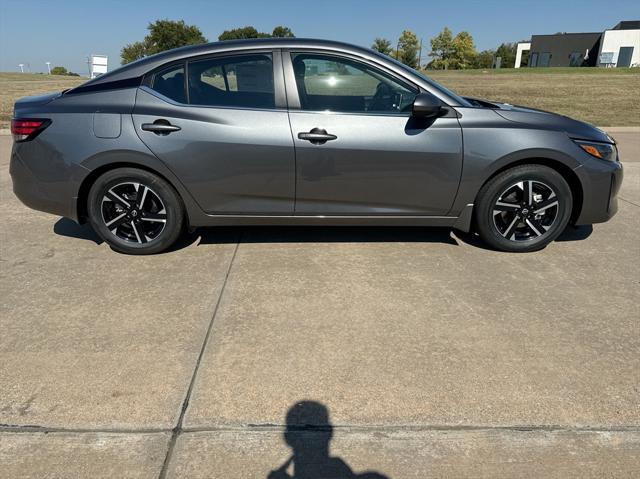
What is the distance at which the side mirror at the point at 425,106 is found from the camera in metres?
3.40

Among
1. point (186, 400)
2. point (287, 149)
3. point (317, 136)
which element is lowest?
point (186, 400)

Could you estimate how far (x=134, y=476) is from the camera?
185 centimetres

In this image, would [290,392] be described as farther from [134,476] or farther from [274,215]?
[274,215]

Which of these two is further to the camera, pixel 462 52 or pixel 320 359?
pixel 462 52

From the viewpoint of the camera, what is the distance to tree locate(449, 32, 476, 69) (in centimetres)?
9075

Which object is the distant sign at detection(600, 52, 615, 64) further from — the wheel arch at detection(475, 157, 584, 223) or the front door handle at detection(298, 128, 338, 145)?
the front door handle at detection(298, 128, 338, 145)

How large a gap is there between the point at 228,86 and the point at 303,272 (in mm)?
1542

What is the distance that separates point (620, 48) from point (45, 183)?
8653 centimetres

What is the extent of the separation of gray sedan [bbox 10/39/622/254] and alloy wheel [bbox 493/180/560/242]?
16 millimetres

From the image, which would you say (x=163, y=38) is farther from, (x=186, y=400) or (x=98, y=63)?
(x=186, y=400)

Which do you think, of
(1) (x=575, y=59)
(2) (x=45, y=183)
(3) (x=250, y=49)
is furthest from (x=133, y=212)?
(1) (x=575, y=59)

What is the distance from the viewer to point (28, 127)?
11.9 feet

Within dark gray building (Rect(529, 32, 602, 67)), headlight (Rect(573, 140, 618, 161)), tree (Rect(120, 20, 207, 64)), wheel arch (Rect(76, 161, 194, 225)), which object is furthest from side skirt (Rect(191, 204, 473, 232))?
dark gray building (Rect(529, 32, 602, 67))

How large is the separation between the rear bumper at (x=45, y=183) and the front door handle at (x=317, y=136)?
174 cm
